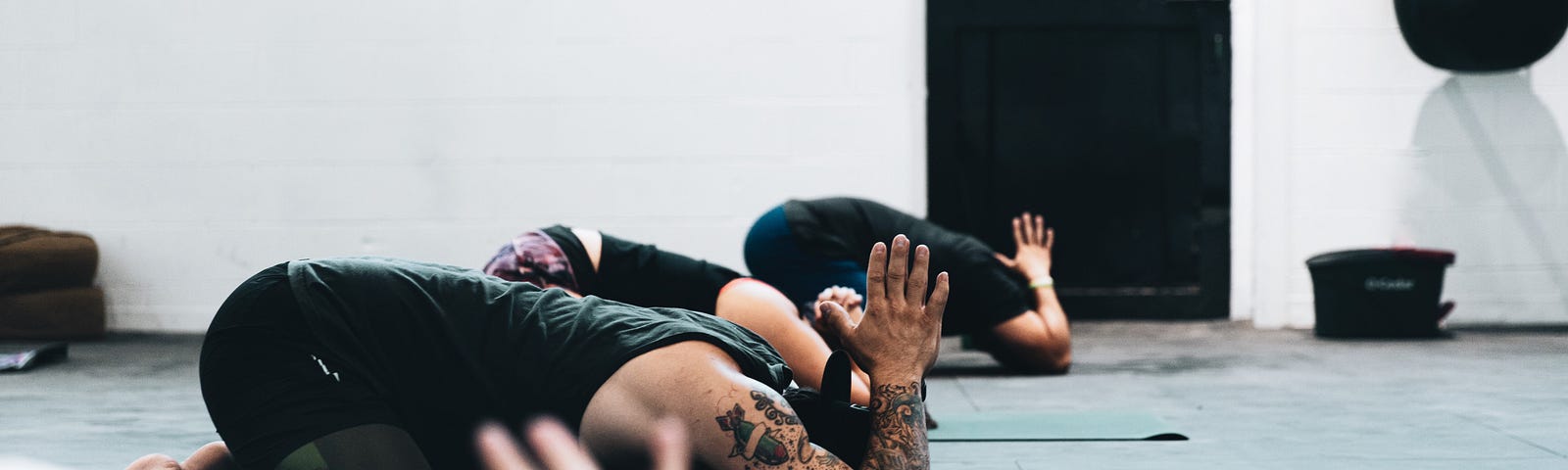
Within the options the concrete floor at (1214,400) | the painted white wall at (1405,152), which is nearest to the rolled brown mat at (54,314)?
the concrete floor at (1214,400)

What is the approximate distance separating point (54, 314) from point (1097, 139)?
437cm

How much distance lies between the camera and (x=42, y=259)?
17.9 feet

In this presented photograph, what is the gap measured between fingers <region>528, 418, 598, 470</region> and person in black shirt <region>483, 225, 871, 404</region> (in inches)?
37.2

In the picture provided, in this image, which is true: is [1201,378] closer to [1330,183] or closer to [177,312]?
[1330,183]

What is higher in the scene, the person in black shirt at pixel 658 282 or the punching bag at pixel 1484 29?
the punching bag at pixel 1484 29

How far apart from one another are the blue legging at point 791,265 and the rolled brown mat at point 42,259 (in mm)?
3171

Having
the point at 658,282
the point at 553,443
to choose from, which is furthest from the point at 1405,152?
the point at 553,443

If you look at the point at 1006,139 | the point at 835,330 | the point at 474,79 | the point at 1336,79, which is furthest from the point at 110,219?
the point at 1336,79

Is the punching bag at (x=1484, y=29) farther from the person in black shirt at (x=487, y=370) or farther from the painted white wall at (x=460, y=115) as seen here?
the person in black shirt at (x=487, y=370)

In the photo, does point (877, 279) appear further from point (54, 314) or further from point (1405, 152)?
point (54, 314)

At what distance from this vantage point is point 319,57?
5.74m

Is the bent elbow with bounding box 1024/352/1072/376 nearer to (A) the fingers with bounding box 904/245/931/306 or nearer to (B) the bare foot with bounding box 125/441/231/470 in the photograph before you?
(A) the fingers with bounding box 904/245/931/306

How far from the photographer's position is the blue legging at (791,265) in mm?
3900

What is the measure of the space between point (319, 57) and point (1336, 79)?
4.25m
